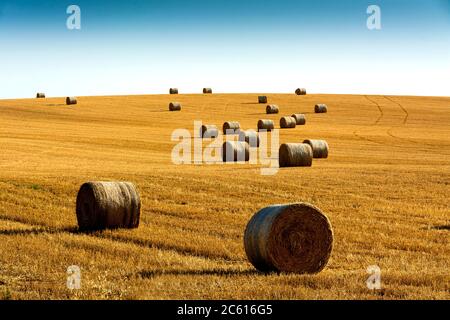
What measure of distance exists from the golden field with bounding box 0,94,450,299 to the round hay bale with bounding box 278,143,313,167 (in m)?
0.61

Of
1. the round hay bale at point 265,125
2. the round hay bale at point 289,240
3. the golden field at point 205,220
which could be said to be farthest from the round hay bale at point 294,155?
the round hay bale at point 265,125

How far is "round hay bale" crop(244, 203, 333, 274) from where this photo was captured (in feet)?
37.3

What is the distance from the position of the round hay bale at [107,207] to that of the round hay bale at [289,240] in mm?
4474

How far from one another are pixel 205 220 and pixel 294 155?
14129 millimetres

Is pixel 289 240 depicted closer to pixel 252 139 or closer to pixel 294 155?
pixel 294 155

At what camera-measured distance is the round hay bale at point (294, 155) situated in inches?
1205

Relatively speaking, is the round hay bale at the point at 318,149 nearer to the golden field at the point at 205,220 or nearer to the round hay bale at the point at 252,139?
the golden field at the point at 205,220

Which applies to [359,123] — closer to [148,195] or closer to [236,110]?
[236,110]

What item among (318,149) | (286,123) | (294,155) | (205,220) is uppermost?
(286,123)

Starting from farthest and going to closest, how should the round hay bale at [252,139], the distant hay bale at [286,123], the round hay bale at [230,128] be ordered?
1. the distant hay bale at [286,123]
2. the round hay bale at [230,128]
3. the round hay bale at [252,139]

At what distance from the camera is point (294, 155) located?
30.7m

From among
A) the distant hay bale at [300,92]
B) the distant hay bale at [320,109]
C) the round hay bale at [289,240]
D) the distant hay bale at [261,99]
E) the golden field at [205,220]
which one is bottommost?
the golden field at [205,220]

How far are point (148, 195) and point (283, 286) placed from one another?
11640mm

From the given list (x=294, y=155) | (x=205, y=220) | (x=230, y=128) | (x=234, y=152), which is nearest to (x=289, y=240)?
(x=205, y=220)
